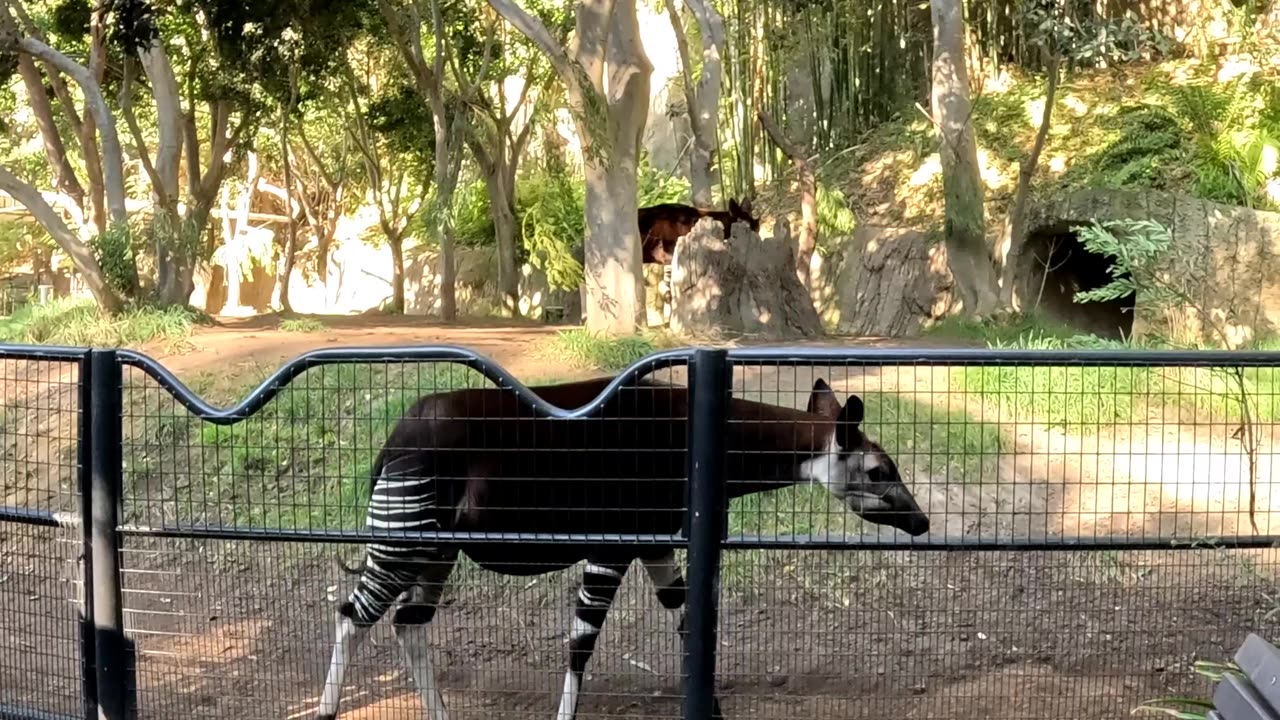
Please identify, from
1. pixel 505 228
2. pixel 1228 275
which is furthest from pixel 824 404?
pixel 505 228

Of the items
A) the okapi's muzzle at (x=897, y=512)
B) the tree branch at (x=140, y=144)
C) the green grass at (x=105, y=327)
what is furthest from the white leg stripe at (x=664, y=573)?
the tree branch at (x=140, y=144)

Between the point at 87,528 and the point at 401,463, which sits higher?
the point at 401,463

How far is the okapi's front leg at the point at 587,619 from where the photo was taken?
175 inches

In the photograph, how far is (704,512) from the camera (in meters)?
3.56

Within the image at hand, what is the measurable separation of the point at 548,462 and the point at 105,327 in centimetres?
761

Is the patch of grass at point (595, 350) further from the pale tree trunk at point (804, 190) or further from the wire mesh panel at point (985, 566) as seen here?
the pale tree trunk at point (804, 190)

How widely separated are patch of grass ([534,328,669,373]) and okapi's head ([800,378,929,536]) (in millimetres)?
4337

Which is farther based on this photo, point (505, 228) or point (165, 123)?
point (505, 228)

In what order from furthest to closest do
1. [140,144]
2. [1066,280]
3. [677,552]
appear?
[140,144]
[1066,280]
[677,552]

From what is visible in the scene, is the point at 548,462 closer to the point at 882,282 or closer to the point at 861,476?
A: the point at 861,476

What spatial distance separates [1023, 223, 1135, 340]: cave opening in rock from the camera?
46.6 ft

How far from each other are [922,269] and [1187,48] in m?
5.57

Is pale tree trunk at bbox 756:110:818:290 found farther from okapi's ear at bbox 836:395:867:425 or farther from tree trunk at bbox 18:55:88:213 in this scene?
okapi's ear at bbox 836:395:867:425

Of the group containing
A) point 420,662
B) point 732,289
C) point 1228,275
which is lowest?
point 420,662
